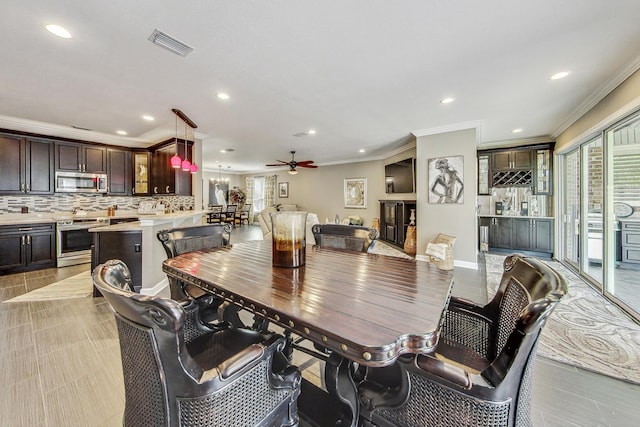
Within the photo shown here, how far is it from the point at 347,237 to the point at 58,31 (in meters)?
2.95

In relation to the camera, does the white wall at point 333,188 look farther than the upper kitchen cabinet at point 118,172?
Yes

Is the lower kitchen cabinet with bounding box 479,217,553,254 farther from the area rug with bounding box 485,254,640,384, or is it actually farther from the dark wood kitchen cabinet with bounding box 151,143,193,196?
the dark wood kitchen cabinet with bounding box 151,143,193,196

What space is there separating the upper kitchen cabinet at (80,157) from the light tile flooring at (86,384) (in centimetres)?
345

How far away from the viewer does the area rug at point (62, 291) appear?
3.19 m

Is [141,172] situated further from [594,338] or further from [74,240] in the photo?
[594,338]

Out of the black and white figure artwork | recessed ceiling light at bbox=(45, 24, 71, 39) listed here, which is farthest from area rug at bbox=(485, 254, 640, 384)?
recessed ceiling light at bbox=(45, 24, 71, 39)

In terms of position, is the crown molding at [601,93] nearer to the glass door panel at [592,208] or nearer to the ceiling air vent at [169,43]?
the glass door panel at [592,208]

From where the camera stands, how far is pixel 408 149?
6.16 metres

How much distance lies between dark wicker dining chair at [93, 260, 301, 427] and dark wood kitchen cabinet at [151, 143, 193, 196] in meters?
4.53

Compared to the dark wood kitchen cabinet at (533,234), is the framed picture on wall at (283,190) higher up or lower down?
higher up

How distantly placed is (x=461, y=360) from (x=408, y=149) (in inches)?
225

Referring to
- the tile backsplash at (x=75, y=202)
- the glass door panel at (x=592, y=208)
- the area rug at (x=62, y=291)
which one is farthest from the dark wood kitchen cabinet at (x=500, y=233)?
the area rug at (x=62, y=291)

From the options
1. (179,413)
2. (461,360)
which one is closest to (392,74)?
(461,360)

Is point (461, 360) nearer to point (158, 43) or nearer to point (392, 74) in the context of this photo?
point (392, 74)
